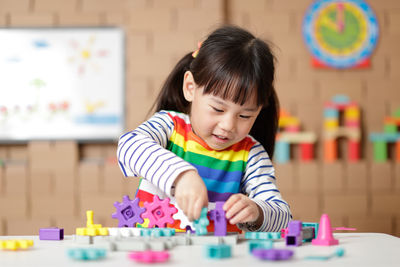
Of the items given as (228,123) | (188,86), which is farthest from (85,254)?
(188,86)

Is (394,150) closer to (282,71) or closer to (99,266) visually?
(282,71)

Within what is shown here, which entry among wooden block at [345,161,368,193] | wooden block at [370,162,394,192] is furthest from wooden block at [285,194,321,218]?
wooden block at [370,162,394,192]

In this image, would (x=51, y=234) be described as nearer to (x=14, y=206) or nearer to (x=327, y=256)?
(x=327, y=256)

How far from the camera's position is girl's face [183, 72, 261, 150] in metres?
0.92

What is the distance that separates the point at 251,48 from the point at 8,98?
1.88 m

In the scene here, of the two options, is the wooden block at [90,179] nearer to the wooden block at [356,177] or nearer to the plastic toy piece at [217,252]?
the wooden block at [356,177]

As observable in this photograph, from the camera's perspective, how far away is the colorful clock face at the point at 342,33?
2.52 m

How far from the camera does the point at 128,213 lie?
0.78 meters

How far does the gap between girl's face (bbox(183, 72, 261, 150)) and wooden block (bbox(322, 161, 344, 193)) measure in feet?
4.94

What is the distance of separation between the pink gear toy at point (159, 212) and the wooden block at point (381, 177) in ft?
6.09

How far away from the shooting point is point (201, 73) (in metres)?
0.98

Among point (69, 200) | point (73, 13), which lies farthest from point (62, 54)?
point (69, 200)

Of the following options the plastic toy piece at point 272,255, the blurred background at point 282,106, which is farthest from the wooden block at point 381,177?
the plastic toy piece at point 272,255

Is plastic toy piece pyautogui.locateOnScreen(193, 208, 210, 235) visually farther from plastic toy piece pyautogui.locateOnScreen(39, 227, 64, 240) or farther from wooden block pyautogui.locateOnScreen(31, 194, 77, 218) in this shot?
wooden block pyautogui.locateOnScreen(31, 194, 77, 218)
